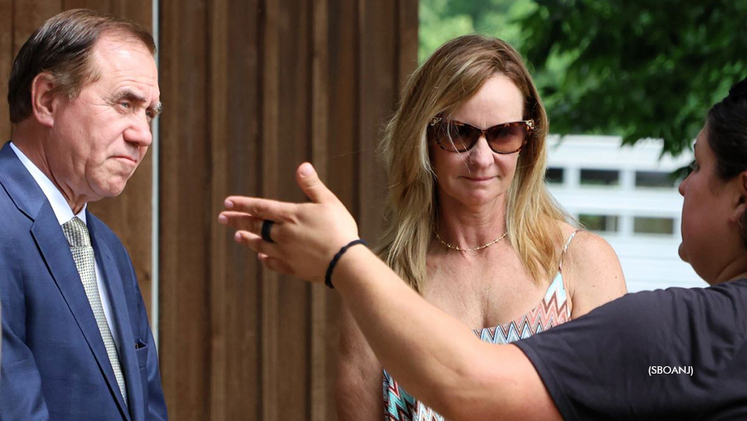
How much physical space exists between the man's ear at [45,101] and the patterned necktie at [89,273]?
0.80 ft

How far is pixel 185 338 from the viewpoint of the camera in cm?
317

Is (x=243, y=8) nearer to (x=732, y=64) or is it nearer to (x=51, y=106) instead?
(x=51, y=106)

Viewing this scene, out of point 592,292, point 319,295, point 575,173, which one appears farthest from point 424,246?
point 575,173

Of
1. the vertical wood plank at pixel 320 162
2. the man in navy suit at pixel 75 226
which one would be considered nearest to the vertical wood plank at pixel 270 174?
the vertical wood plank at pixel 320 162

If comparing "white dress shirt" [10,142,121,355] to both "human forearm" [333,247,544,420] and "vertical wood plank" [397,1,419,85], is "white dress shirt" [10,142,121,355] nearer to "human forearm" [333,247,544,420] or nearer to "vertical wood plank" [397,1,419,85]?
"human forearm" [333,247,544,420]

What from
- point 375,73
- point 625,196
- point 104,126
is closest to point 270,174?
point 375,73

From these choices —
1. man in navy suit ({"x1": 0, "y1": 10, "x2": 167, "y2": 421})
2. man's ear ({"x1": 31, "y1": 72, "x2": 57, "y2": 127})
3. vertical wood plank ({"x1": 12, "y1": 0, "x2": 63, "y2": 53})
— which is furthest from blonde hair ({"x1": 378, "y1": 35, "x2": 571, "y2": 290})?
A: vertical wood plank ({"x1": 12, "y1": 0, "x2": 63, "y2": 53})

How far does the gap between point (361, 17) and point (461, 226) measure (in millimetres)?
1101

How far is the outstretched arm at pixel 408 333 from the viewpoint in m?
1.48

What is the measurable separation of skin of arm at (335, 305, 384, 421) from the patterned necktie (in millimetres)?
538

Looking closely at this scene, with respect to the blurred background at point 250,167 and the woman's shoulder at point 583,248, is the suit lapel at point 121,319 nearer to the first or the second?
the blurred background at point 250,167

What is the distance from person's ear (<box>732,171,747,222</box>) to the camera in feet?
5.10

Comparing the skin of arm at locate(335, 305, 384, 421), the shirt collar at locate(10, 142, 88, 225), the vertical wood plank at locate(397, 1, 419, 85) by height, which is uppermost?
the vertical wood plank at locate(397, 1, 419, 85)

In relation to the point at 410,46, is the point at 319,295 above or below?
below
